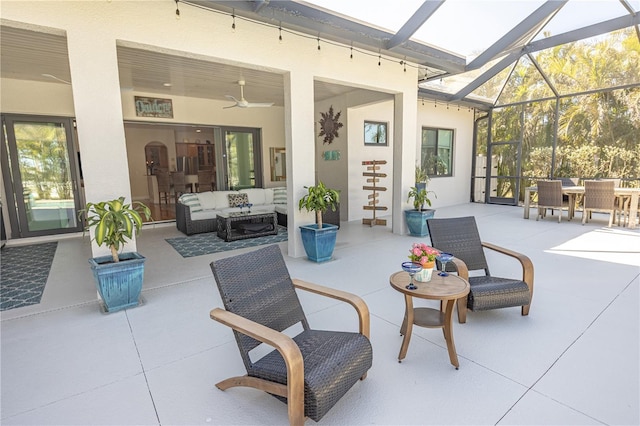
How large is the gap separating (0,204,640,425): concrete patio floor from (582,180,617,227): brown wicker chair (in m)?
3.31

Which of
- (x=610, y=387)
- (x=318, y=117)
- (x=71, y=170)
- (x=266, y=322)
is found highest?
(x=318, y=117)

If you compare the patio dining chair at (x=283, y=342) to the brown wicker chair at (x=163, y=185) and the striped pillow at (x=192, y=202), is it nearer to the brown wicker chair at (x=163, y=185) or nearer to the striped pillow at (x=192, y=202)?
the striped pillow at (x=192, y=202)

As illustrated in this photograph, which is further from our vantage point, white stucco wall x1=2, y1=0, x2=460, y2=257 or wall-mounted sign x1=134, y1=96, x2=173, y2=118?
wall-mounted sign x1=134, y1=96, x2=173, y2=118

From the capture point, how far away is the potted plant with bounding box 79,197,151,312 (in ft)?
9.82

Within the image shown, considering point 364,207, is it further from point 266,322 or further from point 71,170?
point 71,170

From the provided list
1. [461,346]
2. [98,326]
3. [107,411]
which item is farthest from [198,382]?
[461,346]

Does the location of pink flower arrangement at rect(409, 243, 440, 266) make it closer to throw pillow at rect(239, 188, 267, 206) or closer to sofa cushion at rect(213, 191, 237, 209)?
sofa cushion at rect(213, 191, 237, 209)

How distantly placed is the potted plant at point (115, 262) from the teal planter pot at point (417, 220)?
→ 445cm

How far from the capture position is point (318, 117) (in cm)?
820

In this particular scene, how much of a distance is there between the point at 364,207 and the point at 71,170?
6.12 metres

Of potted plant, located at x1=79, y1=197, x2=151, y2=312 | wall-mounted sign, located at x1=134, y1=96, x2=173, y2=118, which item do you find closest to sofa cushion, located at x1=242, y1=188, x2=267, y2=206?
wall-mounted sign, located at x1=134, y1=96, x2=173, y2=118

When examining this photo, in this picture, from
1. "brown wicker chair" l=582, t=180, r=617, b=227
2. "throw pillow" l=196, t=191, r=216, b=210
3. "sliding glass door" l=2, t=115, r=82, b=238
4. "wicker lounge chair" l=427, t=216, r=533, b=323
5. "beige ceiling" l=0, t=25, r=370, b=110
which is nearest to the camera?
"wicker lounge chair" l=427, t=216, r=533, b=323

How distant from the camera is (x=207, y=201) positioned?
6.99 metres

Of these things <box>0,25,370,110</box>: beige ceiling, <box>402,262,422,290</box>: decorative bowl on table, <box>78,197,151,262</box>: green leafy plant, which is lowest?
<box>402,262,422,290</box>: decorative bowl on table
